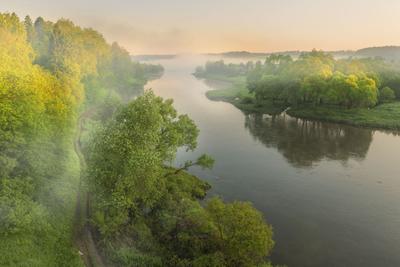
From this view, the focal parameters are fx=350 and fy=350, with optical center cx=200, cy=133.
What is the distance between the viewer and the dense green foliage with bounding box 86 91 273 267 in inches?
1264

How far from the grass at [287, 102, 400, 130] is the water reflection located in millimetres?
→ 3932

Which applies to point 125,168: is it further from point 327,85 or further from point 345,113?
point 327,85

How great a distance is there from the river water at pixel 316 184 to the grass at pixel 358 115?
4.91 meters

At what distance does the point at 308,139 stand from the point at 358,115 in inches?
1209

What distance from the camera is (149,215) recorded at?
42406mm

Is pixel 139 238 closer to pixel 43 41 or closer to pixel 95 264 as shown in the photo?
pixel 95 264

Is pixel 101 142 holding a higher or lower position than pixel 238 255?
higher

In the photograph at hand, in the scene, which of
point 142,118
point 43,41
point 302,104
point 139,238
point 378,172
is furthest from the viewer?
point 302,104

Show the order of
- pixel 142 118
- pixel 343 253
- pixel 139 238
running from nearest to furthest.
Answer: pixel 139 238 → pixel 343 253 → pixel 142 118

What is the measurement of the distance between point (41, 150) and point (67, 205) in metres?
7.02

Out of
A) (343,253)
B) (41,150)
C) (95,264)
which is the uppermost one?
(41,150)

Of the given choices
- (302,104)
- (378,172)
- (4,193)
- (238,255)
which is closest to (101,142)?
(4,193)

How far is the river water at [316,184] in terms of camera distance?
1615 inches

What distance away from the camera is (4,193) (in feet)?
108
